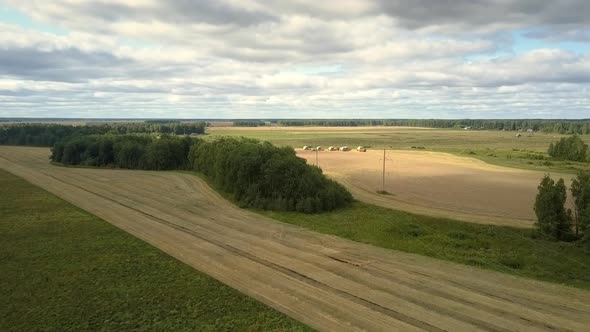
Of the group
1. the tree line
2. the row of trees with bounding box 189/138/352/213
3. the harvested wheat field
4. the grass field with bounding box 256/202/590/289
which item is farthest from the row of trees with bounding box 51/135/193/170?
the grass field with bounding box 256/202/590/289

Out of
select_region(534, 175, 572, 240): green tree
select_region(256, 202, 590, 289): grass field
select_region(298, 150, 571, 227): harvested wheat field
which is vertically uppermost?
select_region(534, 175, 572, 240): green tree

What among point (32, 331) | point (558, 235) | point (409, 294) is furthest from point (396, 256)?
point (32, 331)

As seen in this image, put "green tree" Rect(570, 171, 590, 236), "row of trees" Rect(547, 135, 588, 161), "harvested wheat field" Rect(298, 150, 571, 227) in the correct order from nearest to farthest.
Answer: "green tree" Rect(570, 171, 590, 236)
"harvested wheat field" Rect(298, 150, 571, 227)
"row of trees" Rect(547, 135, 588, 161)

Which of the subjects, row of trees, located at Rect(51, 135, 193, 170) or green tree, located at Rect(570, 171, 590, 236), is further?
row of trees, located at Rect(51, 135, 193, 170)

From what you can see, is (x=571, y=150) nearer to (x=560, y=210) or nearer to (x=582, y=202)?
(x=582, y=202)

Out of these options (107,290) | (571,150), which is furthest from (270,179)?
(571,150)

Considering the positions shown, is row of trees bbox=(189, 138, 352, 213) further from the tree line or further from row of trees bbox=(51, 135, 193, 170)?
row of trees bbox=(51, 135, 193, 170)
